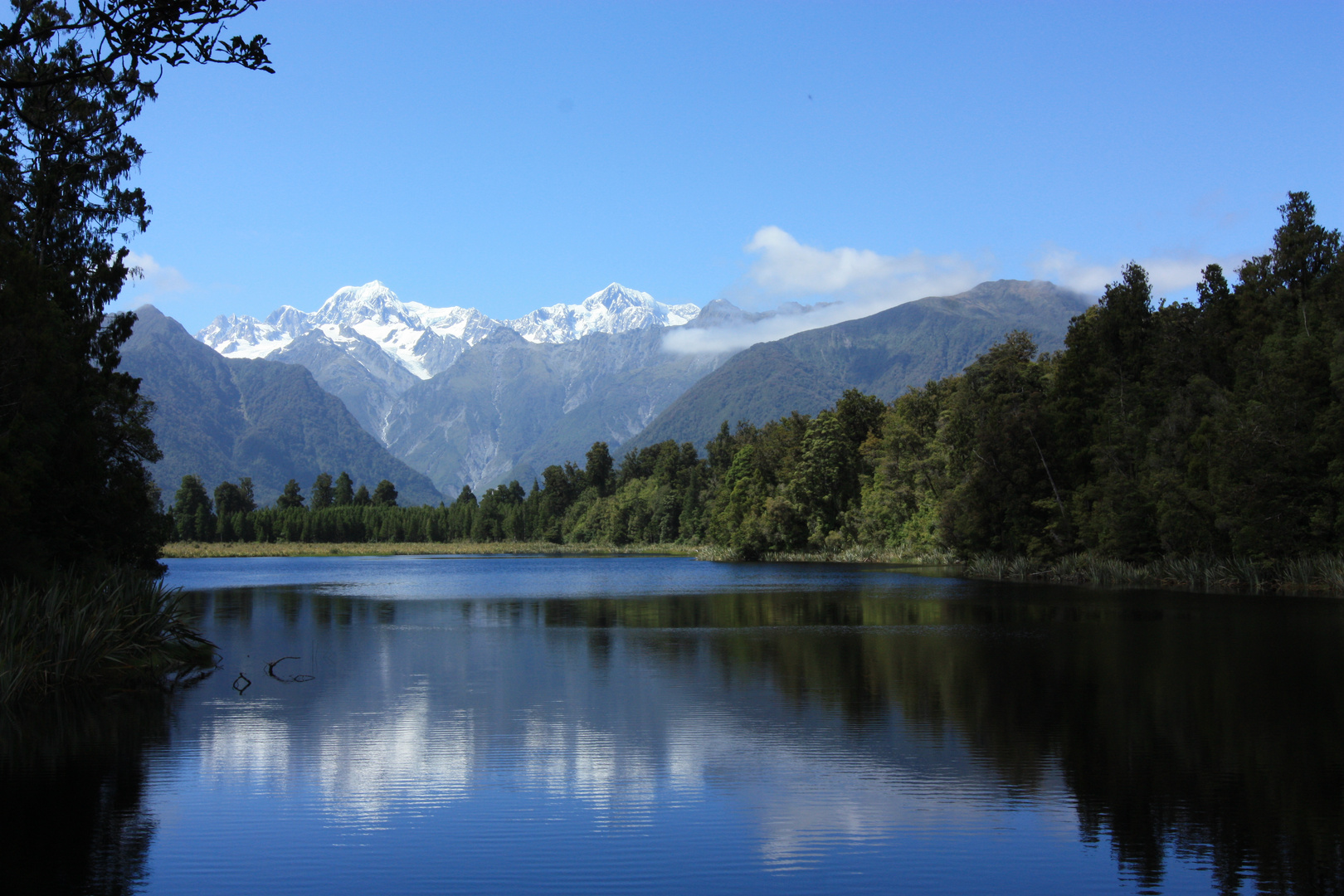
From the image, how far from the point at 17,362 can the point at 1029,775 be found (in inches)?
811

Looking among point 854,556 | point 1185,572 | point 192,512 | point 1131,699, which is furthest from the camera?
point 192,512

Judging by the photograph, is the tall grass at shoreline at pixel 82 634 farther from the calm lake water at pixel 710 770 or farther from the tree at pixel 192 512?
the tree at pixel 192 512

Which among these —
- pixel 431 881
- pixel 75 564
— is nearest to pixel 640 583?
pixel 75 564

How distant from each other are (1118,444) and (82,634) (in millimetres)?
56315

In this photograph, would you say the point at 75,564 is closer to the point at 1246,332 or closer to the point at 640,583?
the point at 640,583

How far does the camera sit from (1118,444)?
62062 millimetres

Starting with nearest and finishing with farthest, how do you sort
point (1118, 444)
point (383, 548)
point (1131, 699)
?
point (1131, 699) → point (1118, 444) → point (383, 548)

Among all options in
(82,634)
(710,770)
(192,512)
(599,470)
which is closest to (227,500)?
(192,512)

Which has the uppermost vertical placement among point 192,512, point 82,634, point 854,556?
point 192,512

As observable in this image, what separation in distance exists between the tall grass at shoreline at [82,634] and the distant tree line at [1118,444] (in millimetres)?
45492

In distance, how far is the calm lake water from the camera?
35.9 feet

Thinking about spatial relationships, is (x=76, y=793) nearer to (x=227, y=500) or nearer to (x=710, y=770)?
(x=710, y=770)

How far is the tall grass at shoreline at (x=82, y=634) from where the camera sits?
1995 cm

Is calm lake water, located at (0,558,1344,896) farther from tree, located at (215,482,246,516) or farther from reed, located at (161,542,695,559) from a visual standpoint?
tree, located at (215,482,246,516)
